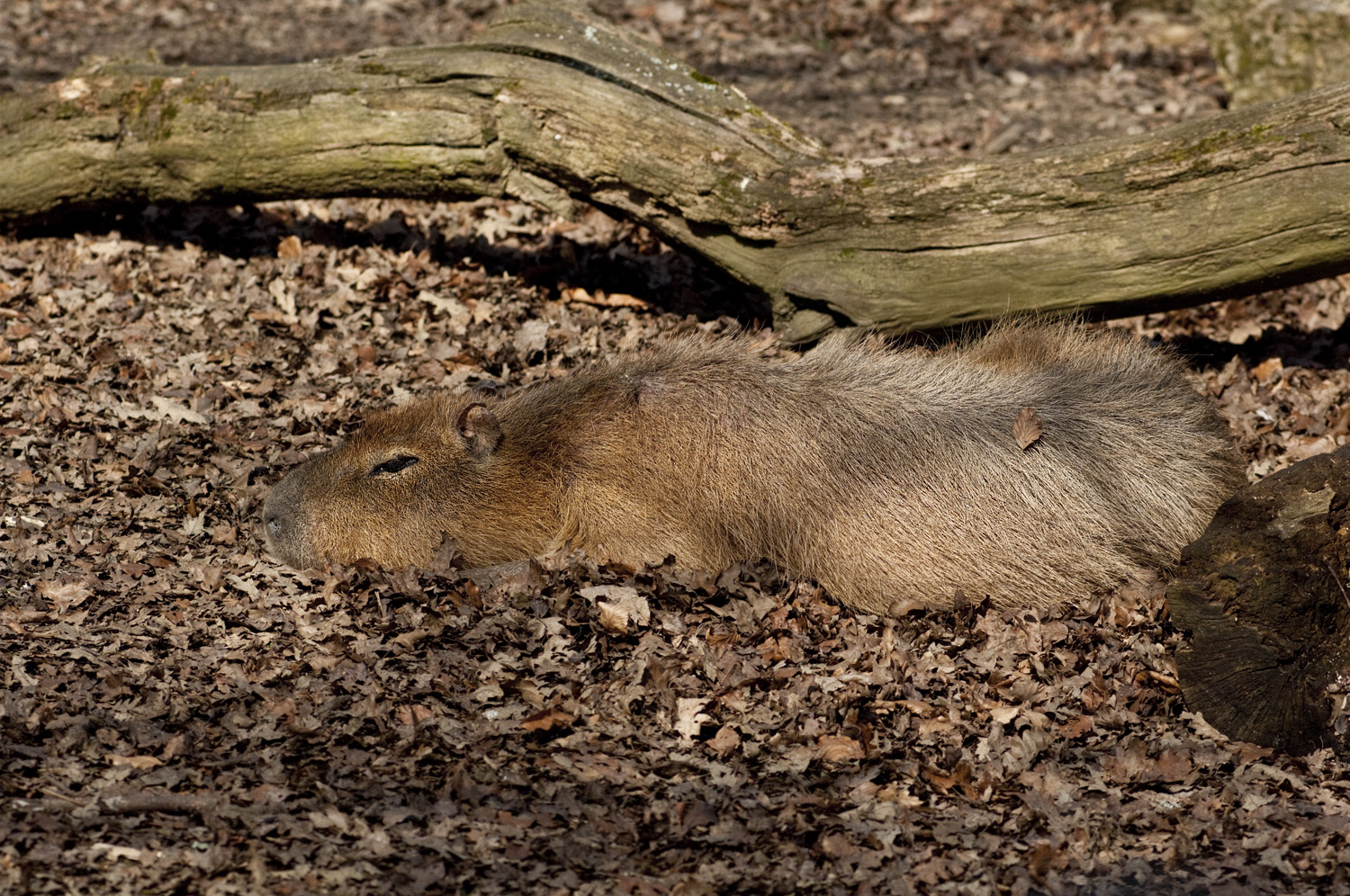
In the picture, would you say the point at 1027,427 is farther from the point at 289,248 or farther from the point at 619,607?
the point at 289,248

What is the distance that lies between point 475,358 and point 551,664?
9.33ft

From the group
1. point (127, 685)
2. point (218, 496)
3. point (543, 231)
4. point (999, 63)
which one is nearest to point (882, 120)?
point (999, 63)

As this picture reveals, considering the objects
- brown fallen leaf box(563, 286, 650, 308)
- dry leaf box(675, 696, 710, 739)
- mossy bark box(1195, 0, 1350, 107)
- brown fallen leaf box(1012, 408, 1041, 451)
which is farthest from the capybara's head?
mossy bark box(1195, 0, 1350, 107)

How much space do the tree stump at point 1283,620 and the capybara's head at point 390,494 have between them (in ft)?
10.6

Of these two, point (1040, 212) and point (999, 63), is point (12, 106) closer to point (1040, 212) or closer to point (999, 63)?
point (1040, 212)

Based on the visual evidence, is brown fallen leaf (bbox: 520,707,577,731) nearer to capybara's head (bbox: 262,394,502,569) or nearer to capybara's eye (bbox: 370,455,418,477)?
capybara's head (bbox: 262,394,502,569)

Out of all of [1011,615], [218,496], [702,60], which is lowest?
[218,496]

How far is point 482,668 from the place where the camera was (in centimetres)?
508

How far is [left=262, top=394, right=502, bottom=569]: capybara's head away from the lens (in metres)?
5.78

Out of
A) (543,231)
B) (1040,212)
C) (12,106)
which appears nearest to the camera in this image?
(1040,212)

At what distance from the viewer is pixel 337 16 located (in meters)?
12.9

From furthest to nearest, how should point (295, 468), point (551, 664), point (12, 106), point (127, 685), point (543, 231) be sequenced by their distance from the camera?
point (543, 231) < point (12, 106) < point (295, 468) < point (551, 664) < point (127, 685)

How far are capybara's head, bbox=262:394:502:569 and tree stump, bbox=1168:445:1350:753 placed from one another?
10.6 feet

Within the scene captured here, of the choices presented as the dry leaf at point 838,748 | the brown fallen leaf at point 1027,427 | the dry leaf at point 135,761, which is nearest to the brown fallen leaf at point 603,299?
the brown fallen leaf at point 1027,427
